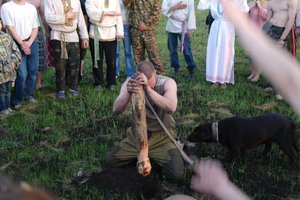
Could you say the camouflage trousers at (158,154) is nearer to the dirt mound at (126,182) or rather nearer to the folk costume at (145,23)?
the dirt mound at (126,182)

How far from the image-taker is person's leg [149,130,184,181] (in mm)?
4945

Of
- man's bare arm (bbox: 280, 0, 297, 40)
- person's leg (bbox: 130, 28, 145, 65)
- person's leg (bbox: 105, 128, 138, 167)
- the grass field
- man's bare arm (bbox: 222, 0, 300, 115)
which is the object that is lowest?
the grass field

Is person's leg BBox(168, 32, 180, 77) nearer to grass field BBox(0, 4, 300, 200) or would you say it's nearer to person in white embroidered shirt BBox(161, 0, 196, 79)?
person in white embroidered shirt BBox(161, 0, 196, 79)

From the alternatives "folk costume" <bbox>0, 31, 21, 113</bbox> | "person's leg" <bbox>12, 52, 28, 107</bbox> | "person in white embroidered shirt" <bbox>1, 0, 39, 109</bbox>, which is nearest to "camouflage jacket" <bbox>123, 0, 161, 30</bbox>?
"person in white embroidered shirt" <bbox>1, 0, 39, 109</bbox>

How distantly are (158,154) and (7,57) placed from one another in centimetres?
282

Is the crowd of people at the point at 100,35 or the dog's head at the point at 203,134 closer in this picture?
the dog's head at the point at 203,134

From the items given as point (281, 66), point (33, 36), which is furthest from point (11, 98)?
point (281, 66)

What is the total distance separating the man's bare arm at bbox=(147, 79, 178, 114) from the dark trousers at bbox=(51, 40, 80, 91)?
3089 millimetres

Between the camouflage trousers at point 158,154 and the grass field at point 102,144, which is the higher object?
the camouflage trousers at point 158,154

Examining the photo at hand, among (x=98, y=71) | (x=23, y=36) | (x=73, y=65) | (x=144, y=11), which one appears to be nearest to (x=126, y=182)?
(x=23, y=36)

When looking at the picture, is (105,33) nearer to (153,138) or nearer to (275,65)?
(153,138)

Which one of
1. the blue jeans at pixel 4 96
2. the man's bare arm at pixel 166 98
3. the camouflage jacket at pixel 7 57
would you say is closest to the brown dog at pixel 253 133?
the man's bare arm at pixel 166 98

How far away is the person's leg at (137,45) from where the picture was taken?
27.7 ft

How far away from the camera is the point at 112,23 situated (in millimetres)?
7926
